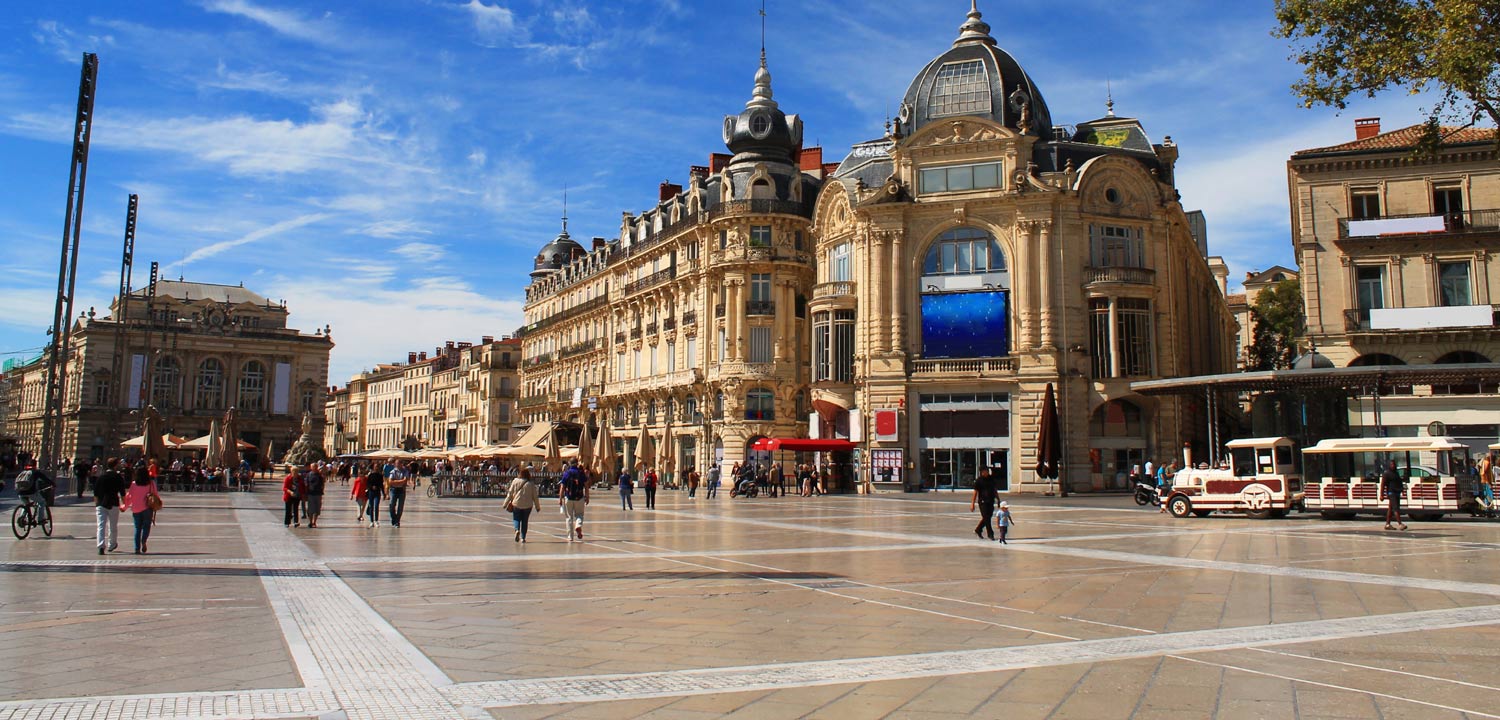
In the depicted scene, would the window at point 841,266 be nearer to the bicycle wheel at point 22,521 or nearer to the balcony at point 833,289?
the balcony at point 833,289

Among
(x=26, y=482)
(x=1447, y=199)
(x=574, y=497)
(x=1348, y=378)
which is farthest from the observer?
(x=1447, y=199)

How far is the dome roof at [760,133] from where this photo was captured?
55562 mm

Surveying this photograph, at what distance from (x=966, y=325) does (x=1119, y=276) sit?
643cm

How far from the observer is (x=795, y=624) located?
9.35 meters

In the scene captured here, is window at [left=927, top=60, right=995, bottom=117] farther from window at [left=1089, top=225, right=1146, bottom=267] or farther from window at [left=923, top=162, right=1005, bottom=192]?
window at [left=1089, top=225, right=1146, bottom=267]

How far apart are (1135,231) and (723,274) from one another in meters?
20.1

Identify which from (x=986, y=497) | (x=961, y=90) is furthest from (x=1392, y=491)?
(x=961, y=90)

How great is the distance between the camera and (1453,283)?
123 feet

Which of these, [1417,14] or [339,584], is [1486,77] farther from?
[339,584]

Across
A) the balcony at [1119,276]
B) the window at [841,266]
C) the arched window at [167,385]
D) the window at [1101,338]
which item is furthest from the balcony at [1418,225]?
the arched window at [167,385]

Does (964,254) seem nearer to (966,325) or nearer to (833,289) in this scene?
(966,325)

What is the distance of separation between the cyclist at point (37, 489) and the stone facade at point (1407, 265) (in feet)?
124

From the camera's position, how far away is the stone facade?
1451 inches

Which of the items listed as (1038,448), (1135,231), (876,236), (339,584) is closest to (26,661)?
(339,584)
